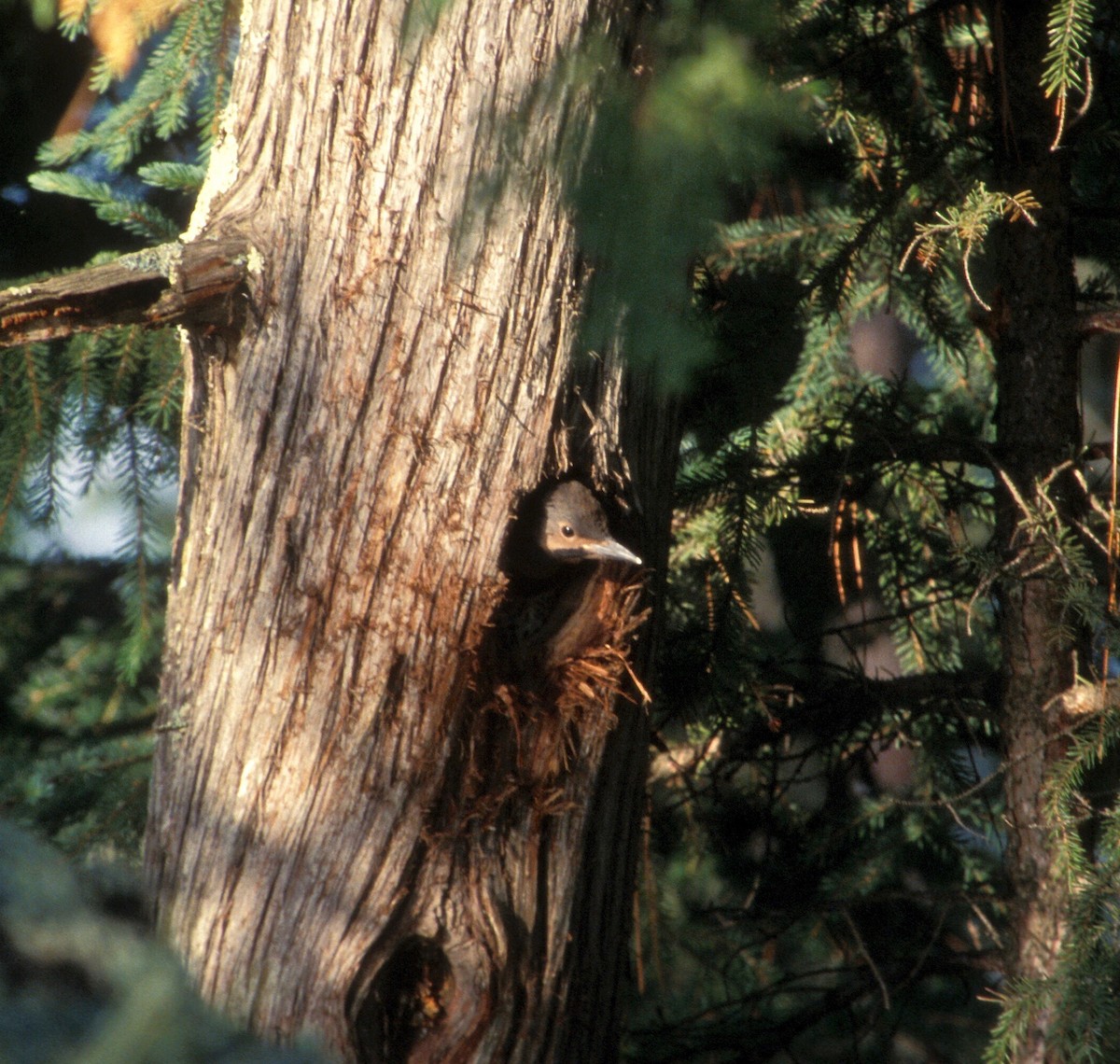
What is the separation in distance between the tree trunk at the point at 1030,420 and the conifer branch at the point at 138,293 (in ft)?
6.12

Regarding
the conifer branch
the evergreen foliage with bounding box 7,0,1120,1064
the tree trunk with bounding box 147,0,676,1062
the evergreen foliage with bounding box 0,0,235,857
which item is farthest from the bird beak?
the evergreen foliage with bounding box 0,0,235,857

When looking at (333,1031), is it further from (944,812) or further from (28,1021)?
(944,812)

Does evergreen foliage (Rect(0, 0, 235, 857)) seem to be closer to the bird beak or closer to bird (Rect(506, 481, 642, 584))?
bird (Rect(506, 481, 642, 584))

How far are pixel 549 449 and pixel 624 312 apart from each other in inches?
13.3

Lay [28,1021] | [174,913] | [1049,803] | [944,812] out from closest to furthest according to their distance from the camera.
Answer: [28,1021] → [174,913] → [1049,803] → [944,812]

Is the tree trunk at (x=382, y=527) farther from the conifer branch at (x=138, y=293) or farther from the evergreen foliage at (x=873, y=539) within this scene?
the evergreen foliage at (x=873, y=539)

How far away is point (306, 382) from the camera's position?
219cm

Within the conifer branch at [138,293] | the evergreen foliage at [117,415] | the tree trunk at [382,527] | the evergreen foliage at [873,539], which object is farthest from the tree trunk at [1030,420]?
the evergreen foliage at [117,415]

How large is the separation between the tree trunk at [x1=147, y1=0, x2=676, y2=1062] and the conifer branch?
0.07 metres

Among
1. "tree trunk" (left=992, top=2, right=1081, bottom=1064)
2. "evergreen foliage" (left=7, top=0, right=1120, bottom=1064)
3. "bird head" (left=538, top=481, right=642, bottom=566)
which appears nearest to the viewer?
"evergreen foliage" (left=7, top=0, right=1120, bottom=1064)

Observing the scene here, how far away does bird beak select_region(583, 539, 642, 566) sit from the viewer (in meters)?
2.36

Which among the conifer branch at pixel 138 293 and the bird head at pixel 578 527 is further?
the bird head at pixel 578 527

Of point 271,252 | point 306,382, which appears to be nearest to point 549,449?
point 306,382

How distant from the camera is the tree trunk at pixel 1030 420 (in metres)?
2.68
